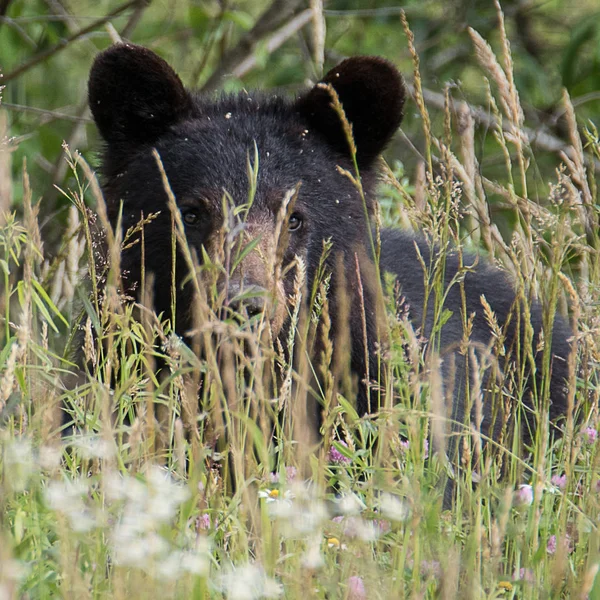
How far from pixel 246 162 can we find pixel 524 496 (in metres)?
2.18

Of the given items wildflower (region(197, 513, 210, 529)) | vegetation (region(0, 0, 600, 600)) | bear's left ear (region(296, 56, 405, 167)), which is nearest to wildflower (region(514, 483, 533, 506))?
vegetation (region(0, 0, 600, 600))

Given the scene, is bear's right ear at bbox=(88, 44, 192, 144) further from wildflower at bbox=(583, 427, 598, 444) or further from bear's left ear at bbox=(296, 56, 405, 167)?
wildflower at bbox=(583, 427, 598, 444)

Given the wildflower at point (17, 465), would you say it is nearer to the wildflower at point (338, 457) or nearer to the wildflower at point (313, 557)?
the wildflower at point (313, 557)

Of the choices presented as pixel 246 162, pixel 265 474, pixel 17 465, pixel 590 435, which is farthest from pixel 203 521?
pixel 246 162

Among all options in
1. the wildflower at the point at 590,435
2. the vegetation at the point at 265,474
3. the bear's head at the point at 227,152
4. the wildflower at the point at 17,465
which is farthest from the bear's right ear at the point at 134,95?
the wildflower at the point at 17,465

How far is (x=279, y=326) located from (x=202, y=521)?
142 centimetres

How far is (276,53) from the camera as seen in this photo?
26.4 feet

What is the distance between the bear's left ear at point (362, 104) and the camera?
13.5ft

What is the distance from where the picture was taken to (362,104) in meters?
4.24

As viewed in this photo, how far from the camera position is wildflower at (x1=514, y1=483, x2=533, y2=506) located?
219cm

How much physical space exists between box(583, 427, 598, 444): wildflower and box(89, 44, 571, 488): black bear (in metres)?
1.03

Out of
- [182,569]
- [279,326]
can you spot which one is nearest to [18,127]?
[279,326]

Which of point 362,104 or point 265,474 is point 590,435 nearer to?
point 265,474

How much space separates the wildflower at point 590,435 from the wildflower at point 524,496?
46 centimetres
